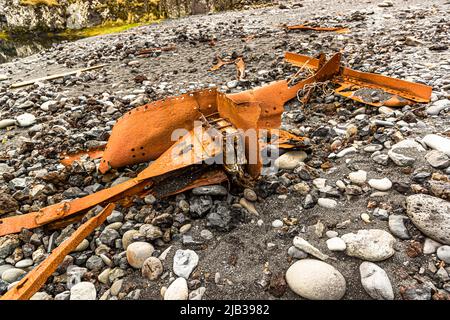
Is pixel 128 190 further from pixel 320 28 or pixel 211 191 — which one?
pixel 320 28

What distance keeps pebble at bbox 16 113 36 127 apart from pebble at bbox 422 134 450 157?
5.89 meters

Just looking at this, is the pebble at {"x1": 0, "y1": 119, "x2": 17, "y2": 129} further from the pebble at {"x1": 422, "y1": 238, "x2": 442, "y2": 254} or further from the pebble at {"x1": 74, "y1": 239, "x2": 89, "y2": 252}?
the pebble at {"x1": 422, "y1": 238, "x2": 442, "y2": 254}

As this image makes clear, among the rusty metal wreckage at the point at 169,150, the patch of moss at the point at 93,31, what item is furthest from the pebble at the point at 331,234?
the patch of moss at the point at 93,31

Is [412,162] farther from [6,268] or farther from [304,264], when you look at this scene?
[6,268]

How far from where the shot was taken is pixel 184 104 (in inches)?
130

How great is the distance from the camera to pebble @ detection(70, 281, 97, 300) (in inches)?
88.3

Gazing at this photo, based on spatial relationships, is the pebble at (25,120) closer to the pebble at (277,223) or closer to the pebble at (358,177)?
the pebble at (277,223)

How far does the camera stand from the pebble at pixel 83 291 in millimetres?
2242

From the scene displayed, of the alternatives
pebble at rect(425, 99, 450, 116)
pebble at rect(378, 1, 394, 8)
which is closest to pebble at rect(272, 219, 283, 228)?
pebble at rect(425, 99, 450, 116)

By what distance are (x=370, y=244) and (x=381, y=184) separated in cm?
80

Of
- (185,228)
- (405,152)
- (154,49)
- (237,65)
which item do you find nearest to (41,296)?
(185,228)

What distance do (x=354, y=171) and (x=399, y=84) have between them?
2.12m

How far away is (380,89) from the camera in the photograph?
4582mm
